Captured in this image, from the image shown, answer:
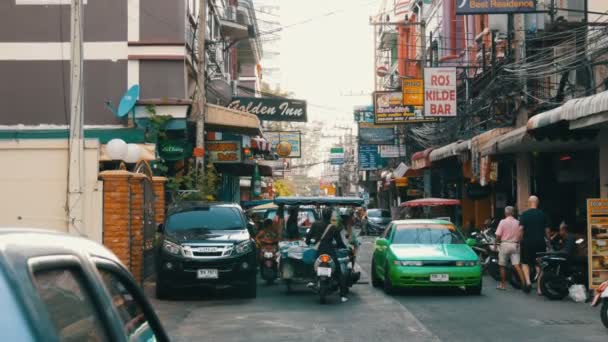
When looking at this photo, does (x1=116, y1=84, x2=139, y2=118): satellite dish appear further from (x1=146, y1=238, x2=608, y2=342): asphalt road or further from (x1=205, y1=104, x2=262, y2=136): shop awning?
(x1=146, y1=238, x2=608, y2=342): asphalt road

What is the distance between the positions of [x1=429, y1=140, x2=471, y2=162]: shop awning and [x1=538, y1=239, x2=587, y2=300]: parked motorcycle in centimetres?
1353

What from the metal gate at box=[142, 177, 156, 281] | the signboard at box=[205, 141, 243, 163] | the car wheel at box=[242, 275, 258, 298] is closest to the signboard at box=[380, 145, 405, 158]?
the signboard at box=[205, 141, 243, 163]

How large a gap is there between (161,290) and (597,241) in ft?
26.5

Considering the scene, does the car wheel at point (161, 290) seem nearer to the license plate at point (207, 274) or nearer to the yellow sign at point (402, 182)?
the license plate at point (207, 274)

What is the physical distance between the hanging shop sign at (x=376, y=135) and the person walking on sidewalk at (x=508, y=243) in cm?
3753

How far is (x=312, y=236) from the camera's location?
17.6m

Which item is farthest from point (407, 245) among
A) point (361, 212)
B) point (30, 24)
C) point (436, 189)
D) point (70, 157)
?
point (361, 212)

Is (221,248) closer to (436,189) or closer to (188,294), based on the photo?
(188,294)

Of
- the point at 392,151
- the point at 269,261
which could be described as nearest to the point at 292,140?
the point at 392,151

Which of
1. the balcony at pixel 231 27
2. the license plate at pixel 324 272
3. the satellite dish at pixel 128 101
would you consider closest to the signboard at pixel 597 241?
the license plate at pixel 324 272

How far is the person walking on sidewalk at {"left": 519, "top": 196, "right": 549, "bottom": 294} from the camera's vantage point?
60.1 ft

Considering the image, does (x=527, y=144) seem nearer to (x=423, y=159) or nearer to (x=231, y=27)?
(x=423, y=159)

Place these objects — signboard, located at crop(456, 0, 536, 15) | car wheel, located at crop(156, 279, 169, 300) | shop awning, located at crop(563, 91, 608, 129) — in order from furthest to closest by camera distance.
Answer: signboard, located at crop(456, 0, 536, 15), car wheel, located at crop(156, 279, 169, 300), shop awning, located at crop(563, 91, 608, 129)

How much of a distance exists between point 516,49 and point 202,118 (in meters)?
9.35
